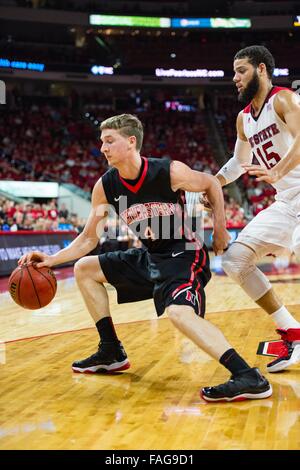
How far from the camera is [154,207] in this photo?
399 cm

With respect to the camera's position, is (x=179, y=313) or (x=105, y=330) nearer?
(x=179, y=313)

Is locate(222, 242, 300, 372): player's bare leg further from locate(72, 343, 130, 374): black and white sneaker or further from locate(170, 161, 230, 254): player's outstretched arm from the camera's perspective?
locate(72, 343, 130, 374): black and white sneaker

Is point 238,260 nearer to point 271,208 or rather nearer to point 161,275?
point 271,208

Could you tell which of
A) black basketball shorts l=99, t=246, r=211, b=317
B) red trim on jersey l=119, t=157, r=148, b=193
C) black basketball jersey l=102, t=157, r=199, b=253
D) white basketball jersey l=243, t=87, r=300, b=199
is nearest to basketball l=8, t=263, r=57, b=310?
black basketball shorts l=99, t=246, r=211, b=317

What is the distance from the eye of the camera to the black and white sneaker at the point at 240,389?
355 cm

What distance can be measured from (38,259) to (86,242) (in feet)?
1.20

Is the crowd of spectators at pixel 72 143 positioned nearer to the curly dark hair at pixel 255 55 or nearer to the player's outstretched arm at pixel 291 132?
the curly dark hair at pixel 255 55

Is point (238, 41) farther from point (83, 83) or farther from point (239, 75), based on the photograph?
point (239, 75)

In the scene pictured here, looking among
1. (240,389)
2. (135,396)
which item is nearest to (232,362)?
(240,389)

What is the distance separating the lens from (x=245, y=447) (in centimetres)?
271

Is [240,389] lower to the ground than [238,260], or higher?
lower

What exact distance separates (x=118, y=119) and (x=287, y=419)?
2.14 metres

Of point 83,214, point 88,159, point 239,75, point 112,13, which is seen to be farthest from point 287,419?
point 112,13
